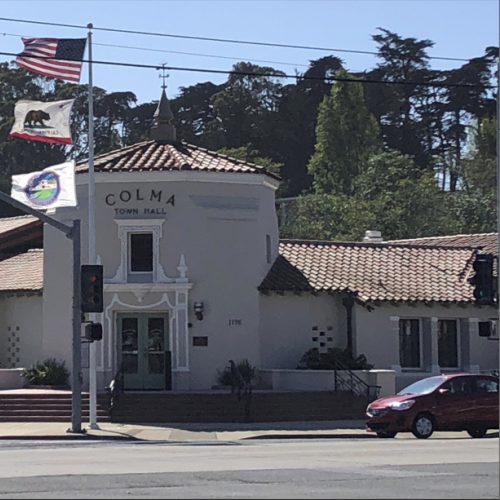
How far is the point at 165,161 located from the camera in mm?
34438

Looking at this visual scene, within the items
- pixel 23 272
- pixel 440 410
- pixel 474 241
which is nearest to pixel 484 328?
pixel 440 410

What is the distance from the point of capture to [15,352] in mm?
36281

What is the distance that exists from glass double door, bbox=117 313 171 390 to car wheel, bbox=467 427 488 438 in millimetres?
11106

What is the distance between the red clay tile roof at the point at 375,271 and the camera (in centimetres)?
3556

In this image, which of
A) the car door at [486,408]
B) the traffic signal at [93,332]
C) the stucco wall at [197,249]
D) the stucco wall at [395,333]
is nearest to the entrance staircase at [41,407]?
the stucco wall at [197,249]

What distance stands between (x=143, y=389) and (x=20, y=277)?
6.61m

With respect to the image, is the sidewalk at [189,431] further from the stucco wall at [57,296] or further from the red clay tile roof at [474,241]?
the red clay tile roof at [474,241]

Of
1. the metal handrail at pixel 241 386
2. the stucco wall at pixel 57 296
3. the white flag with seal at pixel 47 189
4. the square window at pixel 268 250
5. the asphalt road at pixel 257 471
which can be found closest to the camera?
the asphalt road at pixel 257 471

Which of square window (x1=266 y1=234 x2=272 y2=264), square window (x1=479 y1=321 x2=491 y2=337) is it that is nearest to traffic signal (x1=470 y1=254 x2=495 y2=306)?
square window (x1=479 y1=321 x2=491 y2=337)

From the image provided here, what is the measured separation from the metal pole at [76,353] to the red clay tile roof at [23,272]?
871cm

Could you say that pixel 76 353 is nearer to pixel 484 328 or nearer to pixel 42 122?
pixel 42 122

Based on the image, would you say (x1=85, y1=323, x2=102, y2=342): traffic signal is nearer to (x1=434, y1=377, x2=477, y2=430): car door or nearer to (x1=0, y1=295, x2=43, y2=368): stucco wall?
(x1=434, y1=377, x2=477, y2=430): car door

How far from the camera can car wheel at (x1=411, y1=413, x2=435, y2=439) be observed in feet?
82.2

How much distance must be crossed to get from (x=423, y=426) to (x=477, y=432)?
4.87 ft
